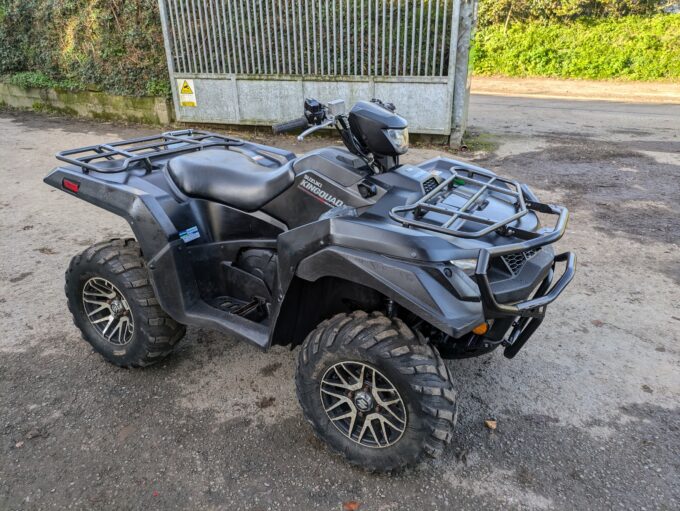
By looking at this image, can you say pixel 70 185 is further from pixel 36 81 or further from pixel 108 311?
pixel 36 81

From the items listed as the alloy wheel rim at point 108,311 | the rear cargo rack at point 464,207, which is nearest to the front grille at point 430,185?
the rear cargo rack at point 464,207

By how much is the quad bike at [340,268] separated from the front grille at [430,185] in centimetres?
6

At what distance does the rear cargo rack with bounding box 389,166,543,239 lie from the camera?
2180 mm

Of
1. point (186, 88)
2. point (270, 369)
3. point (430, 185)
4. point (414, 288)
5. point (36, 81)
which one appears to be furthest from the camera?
point (36, 81)

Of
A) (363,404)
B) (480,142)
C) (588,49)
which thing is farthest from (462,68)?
(588,49)

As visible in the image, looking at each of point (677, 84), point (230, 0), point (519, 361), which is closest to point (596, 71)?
point (677, 84)

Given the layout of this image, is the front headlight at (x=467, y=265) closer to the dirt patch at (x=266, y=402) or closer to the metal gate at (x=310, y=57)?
the dirt patch at (x=266, y=402)

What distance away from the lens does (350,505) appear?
2.34 metres

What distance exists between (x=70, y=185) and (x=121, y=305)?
0.78 metres

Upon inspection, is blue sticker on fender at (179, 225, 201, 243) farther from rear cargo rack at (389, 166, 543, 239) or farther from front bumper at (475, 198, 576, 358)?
front bumper at (475, 198, 576, 358)

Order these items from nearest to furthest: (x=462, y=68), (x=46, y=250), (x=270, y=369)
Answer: (x=270, y=369) < (x=46, y=250) < (x=462, y=68)

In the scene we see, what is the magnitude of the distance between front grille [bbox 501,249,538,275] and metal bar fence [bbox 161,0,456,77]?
21.4 feet

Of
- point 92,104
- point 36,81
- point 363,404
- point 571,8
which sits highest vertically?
point 571,8

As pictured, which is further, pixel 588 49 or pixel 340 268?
pixel 588 49
